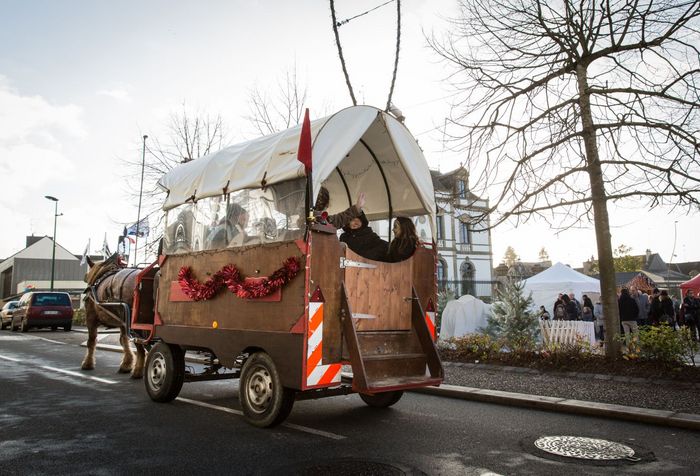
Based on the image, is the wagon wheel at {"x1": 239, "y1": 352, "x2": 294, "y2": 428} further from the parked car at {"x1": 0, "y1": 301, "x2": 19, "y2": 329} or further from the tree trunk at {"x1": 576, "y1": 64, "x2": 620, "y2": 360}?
the parked car at {"x1": 0, "y1": 301, "x2": 19, "y2": 329}

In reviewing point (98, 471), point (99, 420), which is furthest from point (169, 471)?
point (99, 420)

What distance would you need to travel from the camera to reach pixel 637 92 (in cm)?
952

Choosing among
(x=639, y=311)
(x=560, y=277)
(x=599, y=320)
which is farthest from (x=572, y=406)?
(x=560, y=277)

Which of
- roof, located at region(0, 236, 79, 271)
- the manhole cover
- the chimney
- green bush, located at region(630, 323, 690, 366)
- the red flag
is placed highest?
the chimney

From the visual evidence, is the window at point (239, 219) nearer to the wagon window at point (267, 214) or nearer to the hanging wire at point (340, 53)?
the wagon window at point (267, 214)

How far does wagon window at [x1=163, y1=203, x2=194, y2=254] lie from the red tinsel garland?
0.43 m

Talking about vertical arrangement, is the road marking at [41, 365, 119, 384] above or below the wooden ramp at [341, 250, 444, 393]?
below

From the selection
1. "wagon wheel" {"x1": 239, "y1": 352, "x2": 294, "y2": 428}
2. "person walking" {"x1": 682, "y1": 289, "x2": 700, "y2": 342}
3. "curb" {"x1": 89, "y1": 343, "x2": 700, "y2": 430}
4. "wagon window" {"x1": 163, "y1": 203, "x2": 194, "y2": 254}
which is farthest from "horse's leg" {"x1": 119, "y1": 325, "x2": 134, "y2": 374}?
"person walking" {"x1": 682, "y1": 289, "x2": 700, "y2": 342}

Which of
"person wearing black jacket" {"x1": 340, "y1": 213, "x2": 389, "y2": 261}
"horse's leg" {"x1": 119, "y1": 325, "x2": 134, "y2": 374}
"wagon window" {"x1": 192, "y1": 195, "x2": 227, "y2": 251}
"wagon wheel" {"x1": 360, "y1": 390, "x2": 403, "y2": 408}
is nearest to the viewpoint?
"person wearing black jacket" {"x1": 340, "y1": 213, "x2": 389, "y2": 261}

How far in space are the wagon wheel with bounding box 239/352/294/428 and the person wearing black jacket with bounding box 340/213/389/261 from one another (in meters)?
1.68

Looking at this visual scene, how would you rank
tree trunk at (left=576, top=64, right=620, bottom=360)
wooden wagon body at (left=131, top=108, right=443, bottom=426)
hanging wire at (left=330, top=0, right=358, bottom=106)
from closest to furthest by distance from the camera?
wooden wagon body at (left=131, top=108, right=443, bottom=426) → tree trunk at (left=576, top=64, right=620, bottom=360) → hanging wire at (left=330, top=0, right=358, bottom=106)

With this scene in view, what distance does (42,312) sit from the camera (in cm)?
2688

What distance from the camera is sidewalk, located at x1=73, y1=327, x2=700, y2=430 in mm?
6336

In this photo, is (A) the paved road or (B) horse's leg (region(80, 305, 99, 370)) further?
(B) horse's leg (region(80, 305, 99, 370))
